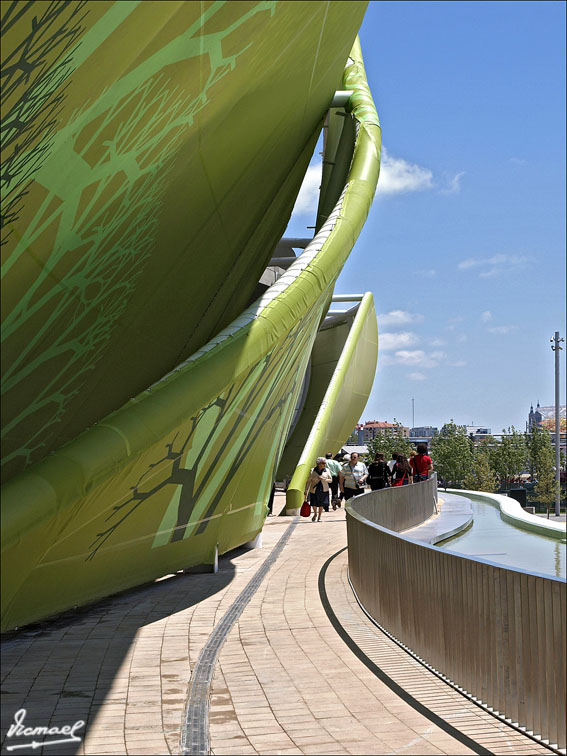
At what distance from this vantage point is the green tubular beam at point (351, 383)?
25906 mm

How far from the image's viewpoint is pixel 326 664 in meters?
6.73

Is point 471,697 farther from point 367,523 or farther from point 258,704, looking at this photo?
point 367,523

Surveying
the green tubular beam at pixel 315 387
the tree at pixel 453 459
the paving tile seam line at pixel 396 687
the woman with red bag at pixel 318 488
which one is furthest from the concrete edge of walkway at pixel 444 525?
the tree at pixel 453 459

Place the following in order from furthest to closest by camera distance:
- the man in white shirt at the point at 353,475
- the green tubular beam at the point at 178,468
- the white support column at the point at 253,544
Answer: the man in white shirt at the point at 353,475, the white support column at the point at 253,544, the green tubular beam at the point at 178,468

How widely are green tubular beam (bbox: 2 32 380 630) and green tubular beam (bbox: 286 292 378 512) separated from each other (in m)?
11.5

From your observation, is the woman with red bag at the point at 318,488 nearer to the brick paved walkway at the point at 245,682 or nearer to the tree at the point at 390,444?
the brick paved walkway at the point at 245,682

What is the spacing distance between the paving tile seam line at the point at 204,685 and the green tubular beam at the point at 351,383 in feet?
45.1

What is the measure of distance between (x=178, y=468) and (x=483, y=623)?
4147mm

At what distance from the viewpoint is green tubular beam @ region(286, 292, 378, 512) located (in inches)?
1020

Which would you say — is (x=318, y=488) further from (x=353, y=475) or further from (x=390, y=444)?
(x=390, y=444)

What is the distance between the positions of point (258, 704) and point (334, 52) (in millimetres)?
7456

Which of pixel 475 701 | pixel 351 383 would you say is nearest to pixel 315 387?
pixel 351 383

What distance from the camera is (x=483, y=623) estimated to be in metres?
5.50

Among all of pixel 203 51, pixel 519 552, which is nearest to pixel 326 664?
pixel 203 51
